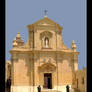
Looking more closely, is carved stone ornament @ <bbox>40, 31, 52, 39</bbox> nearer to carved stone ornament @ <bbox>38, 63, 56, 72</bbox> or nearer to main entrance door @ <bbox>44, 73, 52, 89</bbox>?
carved stone ornament @ <bbox>38, 63, 56, 72</bbox>

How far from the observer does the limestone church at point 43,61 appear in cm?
2691

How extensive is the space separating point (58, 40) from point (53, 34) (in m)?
0.98

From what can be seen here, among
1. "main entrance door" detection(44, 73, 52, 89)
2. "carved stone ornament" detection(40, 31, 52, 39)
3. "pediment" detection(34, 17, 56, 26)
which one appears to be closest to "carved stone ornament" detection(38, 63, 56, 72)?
"main entrance door" detection(44, 73, 52, 89)

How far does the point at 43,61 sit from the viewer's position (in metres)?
27.3

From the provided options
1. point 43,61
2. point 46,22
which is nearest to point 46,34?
point 46,22

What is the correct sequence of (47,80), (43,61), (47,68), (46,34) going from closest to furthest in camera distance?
1. (43,61)
2. (47,68)
3. (47,80)
4. (46,34)

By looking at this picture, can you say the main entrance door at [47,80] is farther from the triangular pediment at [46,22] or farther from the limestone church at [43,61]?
the triangular pediment at [46,22]

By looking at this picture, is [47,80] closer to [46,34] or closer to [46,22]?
[46,34]

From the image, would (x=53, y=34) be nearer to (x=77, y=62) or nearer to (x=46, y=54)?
(x=46, y=54)

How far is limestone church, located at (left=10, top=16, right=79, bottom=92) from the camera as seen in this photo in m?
26.9

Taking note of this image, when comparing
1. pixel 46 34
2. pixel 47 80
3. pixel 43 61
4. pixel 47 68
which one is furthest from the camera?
pixel 46 34

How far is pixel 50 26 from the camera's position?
92.2 feet

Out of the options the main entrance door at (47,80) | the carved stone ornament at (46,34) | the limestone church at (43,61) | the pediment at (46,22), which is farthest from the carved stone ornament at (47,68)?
the pediment at (46,22)

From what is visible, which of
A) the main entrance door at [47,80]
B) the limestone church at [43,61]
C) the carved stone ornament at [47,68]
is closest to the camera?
the limestone church at [43,61]
